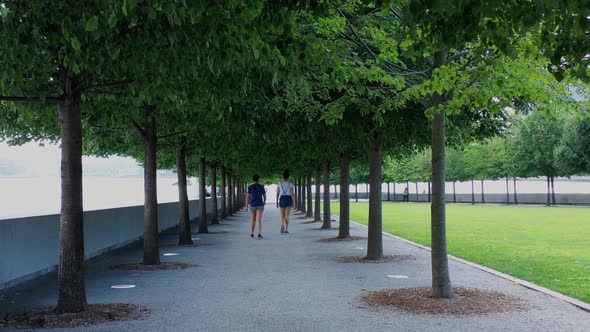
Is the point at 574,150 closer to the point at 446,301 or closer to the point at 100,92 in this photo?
the point at 446,301

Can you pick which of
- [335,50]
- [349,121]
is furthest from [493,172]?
[335,50]

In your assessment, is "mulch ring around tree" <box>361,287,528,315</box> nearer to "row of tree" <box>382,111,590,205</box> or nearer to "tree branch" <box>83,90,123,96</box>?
"tree branch" <box>83,90,123,96</box>

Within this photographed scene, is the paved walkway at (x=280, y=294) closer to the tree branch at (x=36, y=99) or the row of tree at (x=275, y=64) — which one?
the row of tree at (x=275, y=64)

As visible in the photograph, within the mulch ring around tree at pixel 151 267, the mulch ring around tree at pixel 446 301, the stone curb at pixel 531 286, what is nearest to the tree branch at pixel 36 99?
the mulch ring around tree at pixel 446 301

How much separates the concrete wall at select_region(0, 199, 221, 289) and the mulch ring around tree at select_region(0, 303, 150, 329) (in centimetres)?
278

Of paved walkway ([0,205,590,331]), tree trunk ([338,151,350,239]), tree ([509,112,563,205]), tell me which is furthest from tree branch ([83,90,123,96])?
tree ([509,112,563,205])

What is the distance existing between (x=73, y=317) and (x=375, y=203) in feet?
A: 26.0

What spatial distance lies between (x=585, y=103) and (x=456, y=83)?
1761 millimetres

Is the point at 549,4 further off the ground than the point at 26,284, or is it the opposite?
the point at 549,4

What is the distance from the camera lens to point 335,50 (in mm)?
8070

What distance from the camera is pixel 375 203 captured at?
1409cm

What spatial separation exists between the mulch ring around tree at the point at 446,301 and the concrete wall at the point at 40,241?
5.93 metres

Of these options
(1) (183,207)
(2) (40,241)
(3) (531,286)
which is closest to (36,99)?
(2) (40,241)

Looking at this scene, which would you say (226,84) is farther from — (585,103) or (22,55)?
A: (585,103)
